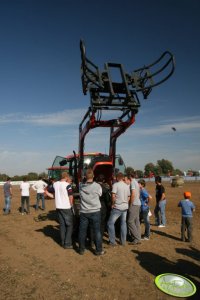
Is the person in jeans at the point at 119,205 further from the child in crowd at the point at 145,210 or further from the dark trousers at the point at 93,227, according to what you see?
the child in crowd at the point at 145,210

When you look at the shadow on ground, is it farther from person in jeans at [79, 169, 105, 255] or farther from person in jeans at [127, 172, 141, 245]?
person in jeans at [79, 169, 105, 255]

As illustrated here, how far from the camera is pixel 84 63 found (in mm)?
6227

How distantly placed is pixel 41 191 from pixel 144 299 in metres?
11.3

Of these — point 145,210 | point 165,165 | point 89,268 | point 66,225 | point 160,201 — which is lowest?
point 89,268

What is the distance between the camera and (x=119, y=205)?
303 inches

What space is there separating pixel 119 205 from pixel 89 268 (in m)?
2.03

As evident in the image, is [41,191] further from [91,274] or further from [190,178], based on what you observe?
[190,178]

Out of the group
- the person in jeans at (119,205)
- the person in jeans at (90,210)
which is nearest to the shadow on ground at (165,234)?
the person in jeans at (119,205)

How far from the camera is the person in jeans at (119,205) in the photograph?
25.2ft

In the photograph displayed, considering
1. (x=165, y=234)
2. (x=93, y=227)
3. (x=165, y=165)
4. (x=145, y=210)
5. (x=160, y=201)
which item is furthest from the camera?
(x=165, y=165)

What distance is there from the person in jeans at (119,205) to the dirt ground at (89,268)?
407 mm

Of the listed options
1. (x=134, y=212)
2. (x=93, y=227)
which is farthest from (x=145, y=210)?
(x=93, y=227)

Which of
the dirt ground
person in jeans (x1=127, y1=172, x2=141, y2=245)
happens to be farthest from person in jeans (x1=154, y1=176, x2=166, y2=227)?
person in jeans (x1=127, y1=172, x2=141, y2=245)

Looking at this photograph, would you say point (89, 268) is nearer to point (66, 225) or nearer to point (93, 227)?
point (93, 227)
